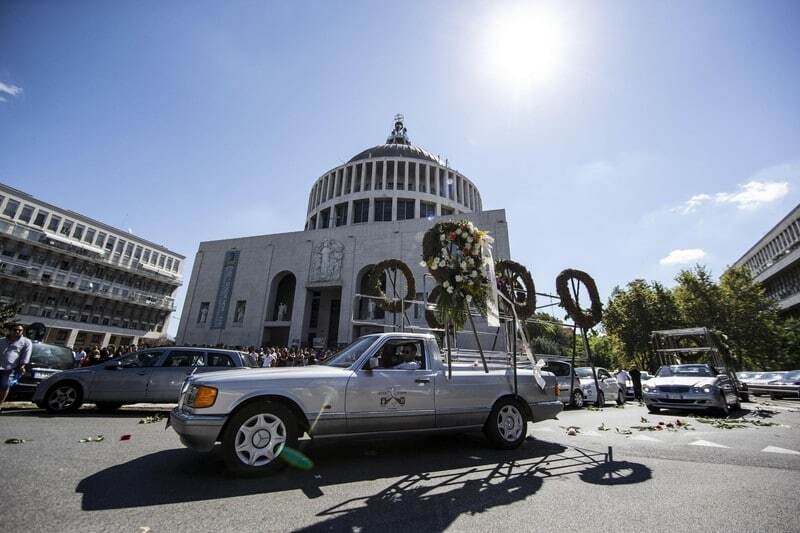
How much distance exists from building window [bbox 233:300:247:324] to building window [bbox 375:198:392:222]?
61.5ft

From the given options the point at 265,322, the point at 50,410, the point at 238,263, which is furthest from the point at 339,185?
the point at 50,410

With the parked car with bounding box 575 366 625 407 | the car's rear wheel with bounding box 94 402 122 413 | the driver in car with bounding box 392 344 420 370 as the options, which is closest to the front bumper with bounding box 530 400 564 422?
the driver in car with bounding box 392 344 420 370

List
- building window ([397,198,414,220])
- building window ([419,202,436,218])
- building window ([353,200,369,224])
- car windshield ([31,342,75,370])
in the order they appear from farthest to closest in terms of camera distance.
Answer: building window ([353,200,369,224]) < building window ([419,202,436,218]) < building window ([397,198,414,220]) < car windshield ([31,342,75,370])

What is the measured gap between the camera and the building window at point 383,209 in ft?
145

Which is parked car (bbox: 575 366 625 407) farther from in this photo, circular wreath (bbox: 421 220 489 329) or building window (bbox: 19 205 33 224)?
building window (bbox: 19 205 33 224)

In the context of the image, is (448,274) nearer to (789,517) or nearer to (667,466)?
(667,466)

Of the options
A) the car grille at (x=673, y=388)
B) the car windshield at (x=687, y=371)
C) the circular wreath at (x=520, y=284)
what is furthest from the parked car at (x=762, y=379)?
the circular wreath at (x=520, y=284)

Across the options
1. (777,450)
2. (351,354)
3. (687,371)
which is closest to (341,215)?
(687,371)

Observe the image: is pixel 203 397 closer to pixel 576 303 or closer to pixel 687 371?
pixel 576 303

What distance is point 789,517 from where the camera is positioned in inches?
114

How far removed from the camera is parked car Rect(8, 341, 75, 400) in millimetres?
8609

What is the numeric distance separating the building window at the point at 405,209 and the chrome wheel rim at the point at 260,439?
40808mm

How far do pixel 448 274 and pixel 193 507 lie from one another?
4.51m

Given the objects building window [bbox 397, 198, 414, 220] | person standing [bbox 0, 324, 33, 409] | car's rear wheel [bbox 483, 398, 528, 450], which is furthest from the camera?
building window [bbox 397, 198, 414, 220]
